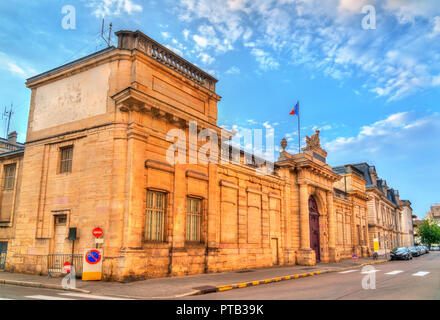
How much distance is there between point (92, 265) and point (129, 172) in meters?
3.94

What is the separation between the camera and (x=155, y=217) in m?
16.5

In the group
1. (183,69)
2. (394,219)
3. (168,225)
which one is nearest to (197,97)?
(183,69)

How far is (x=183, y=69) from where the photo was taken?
19.0 m

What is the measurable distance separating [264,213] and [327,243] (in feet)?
29.4

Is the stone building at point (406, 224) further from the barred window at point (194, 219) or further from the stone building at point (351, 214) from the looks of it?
the barred window at point (194, 219)

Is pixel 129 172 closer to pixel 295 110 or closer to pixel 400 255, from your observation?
pixel 295 110

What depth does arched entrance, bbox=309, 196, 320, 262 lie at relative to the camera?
29016 millimetres

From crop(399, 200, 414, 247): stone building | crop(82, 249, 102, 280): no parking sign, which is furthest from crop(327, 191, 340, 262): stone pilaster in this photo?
crop(399, 200, 414, 247): stone building

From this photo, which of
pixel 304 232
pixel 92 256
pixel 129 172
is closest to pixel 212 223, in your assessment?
pixel 129 172

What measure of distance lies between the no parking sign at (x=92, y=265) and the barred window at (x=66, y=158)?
190 inches

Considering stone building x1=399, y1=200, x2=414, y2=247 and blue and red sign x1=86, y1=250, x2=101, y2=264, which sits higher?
stone building x1=399, y1=200, x2=414, y2=247

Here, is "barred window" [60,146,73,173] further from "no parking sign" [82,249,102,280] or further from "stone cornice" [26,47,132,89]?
"no parking sign" [82,249,102,280]

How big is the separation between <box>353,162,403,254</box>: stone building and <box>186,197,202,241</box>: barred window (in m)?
36.6
